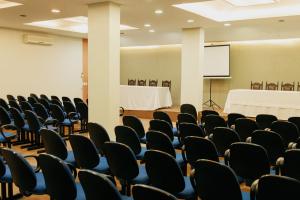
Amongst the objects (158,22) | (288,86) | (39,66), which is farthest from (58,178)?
(288,86)

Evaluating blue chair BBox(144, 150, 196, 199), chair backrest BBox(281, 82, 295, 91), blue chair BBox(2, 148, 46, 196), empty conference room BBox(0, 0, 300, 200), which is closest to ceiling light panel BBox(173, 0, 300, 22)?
empty conference room BBox(0, 0, 300, 200)

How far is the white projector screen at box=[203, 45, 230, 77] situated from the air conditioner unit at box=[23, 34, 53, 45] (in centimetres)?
642

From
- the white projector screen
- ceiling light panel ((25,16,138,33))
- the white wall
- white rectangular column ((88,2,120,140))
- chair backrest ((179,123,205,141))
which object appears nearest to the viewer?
chair backrest ((179,123,205,141))

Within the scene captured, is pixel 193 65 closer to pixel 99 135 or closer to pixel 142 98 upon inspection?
pixel 142 98

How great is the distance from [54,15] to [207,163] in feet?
24.7

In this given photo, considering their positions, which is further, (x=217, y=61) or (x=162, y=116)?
(x=217, y=61)

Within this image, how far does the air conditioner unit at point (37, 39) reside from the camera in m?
12.0

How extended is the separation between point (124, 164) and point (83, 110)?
5.17 m

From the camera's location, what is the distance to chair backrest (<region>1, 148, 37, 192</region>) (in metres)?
3.01

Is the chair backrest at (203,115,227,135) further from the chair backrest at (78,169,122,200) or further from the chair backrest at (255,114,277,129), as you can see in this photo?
the chair backrest at (78,169,122,200)

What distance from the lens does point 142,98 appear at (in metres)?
12.7

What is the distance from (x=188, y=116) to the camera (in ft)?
19.7

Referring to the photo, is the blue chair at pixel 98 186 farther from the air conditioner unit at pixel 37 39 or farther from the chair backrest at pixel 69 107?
the air conditioner unit at pixel 37 39

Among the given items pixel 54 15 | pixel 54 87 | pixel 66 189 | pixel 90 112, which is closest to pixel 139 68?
pixel 54 87
